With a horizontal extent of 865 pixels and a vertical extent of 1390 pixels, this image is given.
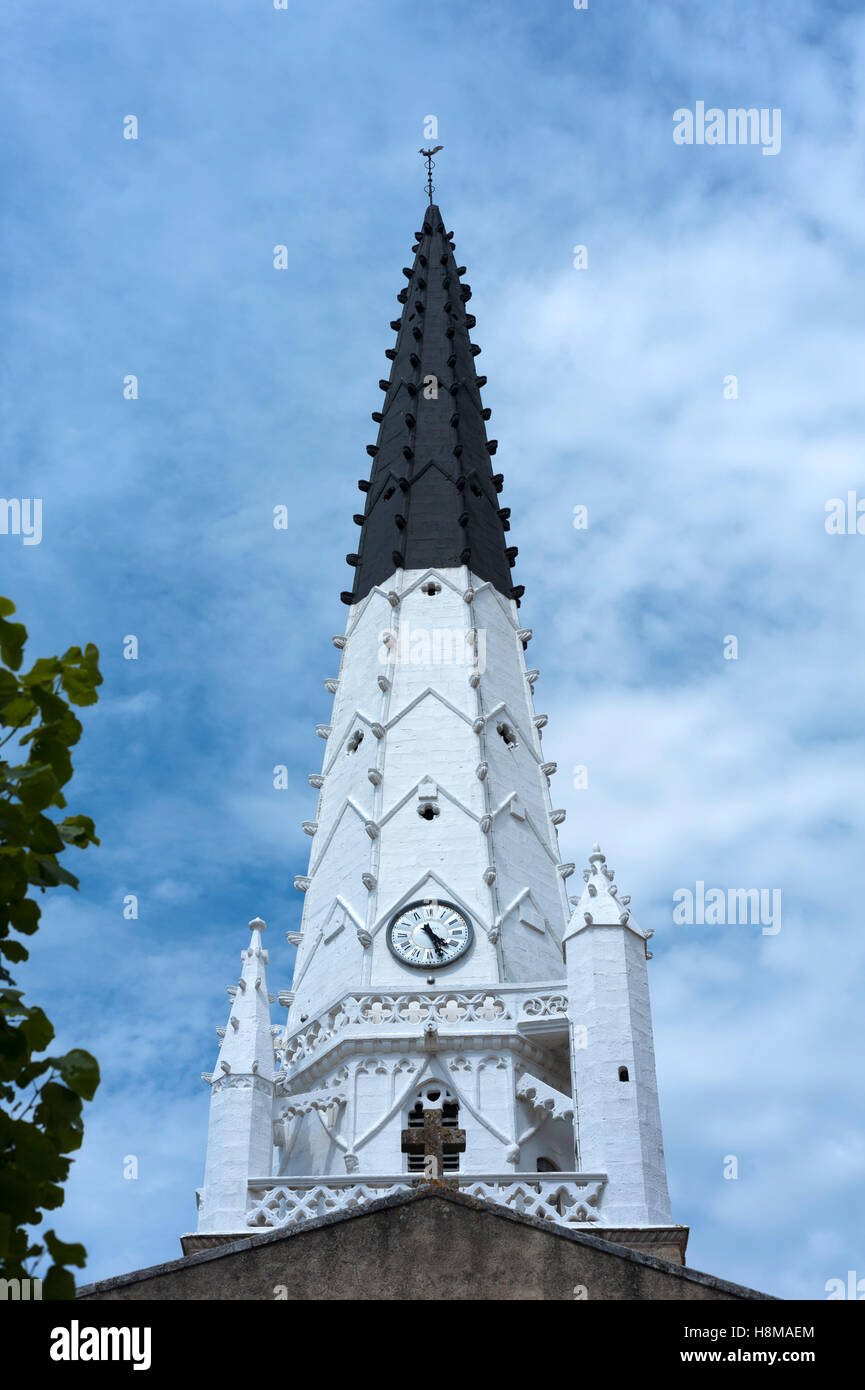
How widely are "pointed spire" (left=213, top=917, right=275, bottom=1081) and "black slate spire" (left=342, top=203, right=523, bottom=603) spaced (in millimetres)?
13052

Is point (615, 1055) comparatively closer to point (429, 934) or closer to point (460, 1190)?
point (460, 1190)

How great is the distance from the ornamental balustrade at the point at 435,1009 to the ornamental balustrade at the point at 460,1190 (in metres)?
4.29

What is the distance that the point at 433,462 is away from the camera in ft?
156

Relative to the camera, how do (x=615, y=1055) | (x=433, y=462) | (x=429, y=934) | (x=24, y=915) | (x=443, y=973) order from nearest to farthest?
(x=24, y=915)
(x=615, y=1055)
(x=443, y=973)
(x=429, y=934)
(x=433, y=462)

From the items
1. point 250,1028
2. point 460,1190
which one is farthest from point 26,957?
point 250,1028

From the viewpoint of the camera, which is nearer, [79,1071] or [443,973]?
[79,1071]

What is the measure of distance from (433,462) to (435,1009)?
17.9 metres

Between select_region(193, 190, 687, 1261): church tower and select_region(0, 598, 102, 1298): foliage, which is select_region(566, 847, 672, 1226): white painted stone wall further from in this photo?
select_region(0, 598, 102, 1298): foliage

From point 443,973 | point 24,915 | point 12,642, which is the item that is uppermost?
point 443,973

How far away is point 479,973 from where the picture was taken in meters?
36.0

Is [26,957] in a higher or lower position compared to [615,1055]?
lower

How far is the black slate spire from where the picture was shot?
45.4m
